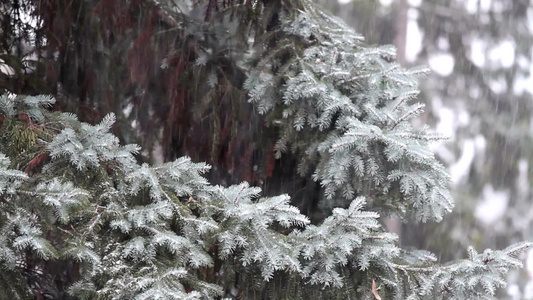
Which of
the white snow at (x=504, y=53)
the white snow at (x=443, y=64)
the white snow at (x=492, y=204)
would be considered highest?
the white snow at (x=504, y=53)

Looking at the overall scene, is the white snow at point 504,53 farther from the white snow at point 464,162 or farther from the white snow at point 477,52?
the white snow at point 464,162

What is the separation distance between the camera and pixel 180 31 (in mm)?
4352

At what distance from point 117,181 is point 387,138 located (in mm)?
1306

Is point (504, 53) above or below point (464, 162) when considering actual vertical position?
above

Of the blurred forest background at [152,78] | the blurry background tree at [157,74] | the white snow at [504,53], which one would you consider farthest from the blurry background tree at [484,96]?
the blurry background tree at [157,74]

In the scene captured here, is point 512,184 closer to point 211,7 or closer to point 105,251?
point 211,7

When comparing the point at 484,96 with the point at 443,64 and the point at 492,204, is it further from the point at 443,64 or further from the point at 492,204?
the point at 492,204

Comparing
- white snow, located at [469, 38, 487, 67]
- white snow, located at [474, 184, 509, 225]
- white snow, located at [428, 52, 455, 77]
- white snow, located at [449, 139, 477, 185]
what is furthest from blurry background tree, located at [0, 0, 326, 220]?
white snow, located at [469, 38, 487, 67]

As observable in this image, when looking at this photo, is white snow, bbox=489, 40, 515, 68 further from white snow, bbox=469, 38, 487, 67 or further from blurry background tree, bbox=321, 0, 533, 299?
white snow, bbox=469, 38, 487, 67

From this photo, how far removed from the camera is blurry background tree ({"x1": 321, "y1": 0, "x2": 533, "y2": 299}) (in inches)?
422

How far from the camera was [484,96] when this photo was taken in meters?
11.0

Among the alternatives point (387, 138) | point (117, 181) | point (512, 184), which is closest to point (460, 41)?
point (512, 184)

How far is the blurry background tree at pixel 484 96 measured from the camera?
10719 millimetres

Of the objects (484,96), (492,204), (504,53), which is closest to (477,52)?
(504,53)
